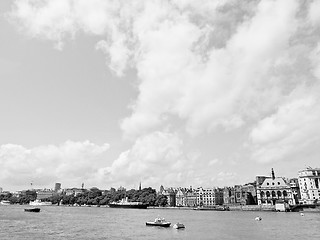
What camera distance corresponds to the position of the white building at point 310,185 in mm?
190250

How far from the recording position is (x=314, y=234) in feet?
196

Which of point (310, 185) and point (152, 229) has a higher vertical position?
point (310, 185)

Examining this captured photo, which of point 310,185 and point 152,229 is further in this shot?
point 310,185

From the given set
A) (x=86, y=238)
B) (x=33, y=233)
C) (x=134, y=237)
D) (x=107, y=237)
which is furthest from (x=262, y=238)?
(x=33, y=233)

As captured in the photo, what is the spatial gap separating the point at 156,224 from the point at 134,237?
1973 cm

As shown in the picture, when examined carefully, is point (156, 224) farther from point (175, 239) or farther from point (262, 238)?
point (262, 238)

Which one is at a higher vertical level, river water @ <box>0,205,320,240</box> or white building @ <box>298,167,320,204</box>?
white building @ <box>298,167,320,204</box>

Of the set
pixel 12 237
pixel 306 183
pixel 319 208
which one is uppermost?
pixel 306 183

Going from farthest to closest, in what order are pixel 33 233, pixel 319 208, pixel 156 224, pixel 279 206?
pixel 279 206
pixel 319 208
pixel 156 224
pixel 33 233

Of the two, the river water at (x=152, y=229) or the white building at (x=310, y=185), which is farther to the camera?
the white building at (x=310, y=185)

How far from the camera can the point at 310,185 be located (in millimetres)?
193500

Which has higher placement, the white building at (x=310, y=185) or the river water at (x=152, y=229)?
the white building at (x=310, y=185)

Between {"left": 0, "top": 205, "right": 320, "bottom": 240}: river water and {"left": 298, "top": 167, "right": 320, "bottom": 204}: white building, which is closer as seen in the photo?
{"left": 0, "top": 205, "right": 320, "bottom": 240}: river water

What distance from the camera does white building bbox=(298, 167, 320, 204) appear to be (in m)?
190
